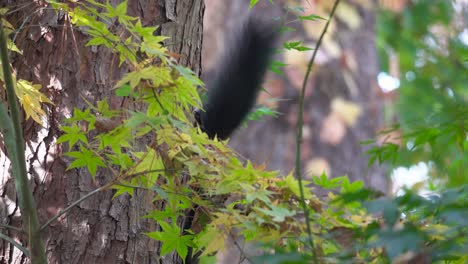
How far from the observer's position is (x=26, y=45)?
4.59 feet

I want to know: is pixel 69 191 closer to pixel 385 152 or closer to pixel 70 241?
pixel 70 241

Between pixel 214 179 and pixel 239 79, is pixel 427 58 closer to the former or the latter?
pixel 239 79

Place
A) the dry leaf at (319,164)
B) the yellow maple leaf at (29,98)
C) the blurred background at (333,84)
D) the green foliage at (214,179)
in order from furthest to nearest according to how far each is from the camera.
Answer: the dry leaf at (319,164), the blurred background at (333,84), the yellow maple leaf at (29,98), the green foliage at (214,179)

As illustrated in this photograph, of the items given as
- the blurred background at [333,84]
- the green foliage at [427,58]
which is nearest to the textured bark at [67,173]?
the green foliage at [427,58]

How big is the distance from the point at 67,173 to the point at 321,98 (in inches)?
97.8

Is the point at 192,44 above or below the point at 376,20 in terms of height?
below

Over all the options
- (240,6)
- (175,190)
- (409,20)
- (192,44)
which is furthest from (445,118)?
(240,6)

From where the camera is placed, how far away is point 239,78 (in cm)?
147

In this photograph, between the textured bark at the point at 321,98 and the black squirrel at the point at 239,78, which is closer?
the black squirrel at the point at 239,78

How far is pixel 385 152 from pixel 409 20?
1.42 m

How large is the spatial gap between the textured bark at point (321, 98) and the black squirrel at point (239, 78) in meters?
1.79

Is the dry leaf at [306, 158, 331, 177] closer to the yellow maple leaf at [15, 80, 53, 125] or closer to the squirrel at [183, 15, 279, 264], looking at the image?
the squirrel at [183, 15, 279, 264]

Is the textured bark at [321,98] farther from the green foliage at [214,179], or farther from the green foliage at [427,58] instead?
the green foliage at [214,179]

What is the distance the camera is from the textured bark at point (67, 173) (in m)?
1.37
